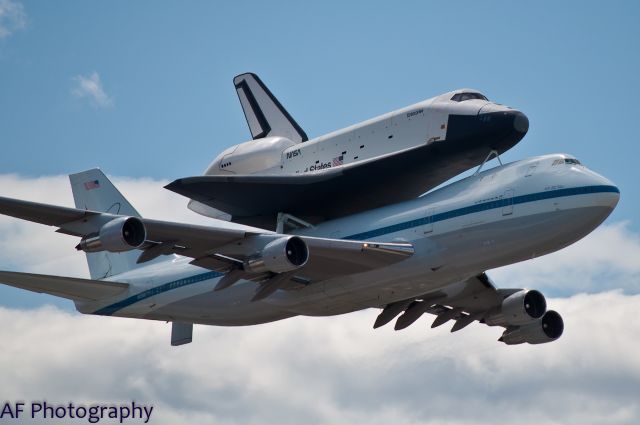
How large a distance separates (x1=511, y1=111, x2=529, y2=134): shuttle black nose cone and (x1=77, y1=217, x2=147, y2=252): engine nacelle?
14.3 meters

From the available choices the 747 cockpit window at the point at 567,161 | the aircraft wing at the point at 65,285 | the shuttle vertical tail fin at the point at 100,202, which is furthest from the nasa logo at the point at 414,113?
the shuttle vertical tail fin at the point at 100,202

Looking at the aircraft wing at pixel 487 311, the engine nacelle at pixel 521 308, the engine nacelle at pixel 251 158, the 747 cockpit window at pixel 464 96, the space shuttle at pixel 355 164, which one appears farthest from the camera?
the engine nacelle at pixel 521 308

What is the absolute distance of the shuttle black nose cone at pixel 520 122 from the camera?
47.3m

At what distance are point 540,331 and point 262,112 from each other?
15865 millimetres

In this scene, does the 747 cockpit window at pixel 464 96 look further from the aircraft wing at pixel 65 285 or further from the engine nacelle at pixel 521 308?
the aircraft wing at pixel 65 285

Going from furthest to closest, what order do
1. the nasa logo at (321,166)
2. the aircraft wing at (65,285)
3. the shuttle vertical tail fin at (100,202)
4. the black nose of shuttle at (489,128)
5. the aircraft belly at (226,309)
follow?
the shuttle vertical tail fin at (100,202) → the aircraft belly at (226,309) → the nasa logo at (321,166) → the aircraft wing at (65,285) → the black nose of shuttle at (489,128)

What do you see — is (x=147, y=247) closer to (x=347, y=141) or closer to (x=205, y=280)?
(x=205, y=280)

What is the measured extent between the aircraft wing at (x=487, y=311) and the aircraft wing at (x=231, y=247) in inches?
285

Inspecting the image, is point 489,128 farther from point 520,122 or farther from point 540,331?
point 540,331

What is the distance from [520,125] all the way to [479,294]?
10.2m

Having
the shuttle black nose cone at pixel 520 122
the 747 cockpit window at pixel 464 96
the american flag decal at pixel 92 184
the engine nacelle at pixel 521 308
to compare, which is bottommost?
the engine nacelle at pixel 521 308

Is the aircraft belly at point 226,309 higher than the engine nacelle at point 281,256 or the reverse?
the reverse

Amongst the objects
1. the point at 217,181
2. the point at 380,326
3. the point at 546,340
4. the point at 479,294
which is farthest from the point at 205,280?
the point at 546,340

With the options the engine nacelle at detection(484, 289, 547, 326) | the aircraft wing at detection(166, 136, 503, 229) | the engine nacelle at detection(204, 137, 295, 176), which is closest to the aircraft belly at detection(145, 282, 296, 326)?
the aircraft wing at detection(166, 136, 503, 229)
